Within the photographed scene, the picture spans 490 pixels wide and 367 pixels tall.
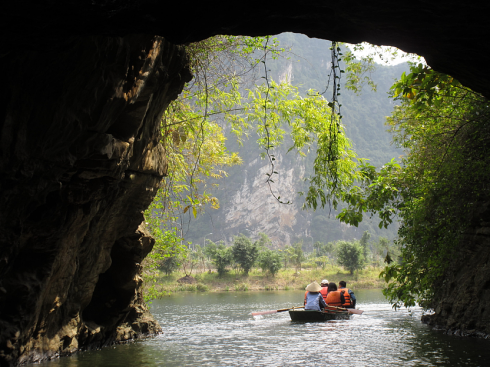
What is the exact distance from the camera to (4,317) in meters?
6.52

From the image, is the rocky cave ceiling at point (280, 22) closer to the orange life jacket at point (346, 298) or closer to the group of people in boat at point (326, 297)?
the group of people in boat at point (326, 297)

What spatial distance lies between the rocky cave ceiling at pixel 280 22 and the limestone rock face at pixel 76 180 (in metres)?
0.41

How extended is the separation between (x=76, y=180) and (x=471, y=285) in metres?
9.57

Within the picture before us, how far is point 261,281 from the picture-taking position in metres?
48.1

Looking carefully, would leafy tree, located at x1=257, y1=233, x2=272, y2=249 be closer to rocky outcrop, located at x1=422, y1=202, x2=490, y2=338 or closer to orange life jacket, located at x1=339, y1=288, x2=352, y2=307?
orange life jacket, located at x1=339, y1=288, x2=352, y2=307

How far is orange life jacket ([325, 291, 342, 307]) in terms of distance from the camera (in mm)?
16812

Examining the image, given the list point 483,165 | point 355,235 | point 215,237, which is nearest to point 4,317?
point 483,165

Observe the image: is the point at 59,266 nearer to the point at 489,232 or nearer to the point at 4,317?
the point at 4,317

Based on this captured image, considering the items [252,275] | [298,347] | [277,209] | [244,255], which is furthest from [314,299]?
[277,209]

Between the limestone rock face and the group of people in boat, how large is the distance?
764cm

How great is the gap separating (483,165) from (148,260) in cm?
954

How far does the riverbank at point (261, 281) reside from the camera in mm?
43219

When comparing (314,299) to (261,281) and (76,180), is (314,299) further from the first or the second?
(261,281)

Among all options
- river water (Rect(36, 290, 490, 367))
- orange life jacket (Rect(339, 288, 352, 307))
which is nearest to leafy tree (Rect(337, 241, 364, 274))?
orange life jacket (Rect(339, 288, 352, 307))
